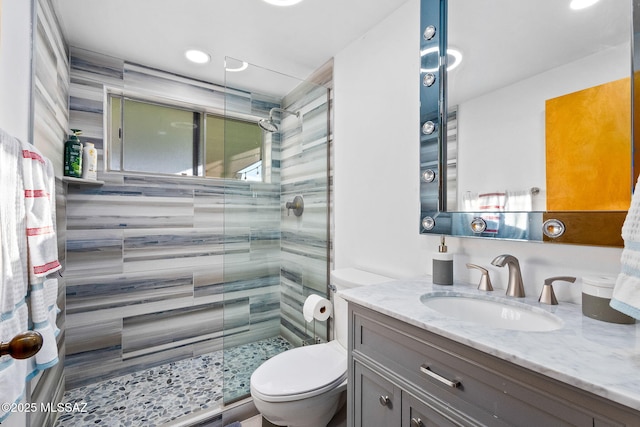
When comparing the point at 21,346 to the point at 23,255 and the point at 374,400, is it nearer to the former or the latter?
the point at 23,255

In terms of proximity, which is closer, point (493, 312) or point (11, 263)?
point (11, 263)

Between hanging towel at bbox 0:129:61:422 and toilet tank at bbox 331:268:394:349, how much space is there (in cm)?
112

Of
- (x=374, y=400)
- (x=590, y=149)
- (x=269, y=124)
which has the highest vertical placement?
(x=269, y=124)

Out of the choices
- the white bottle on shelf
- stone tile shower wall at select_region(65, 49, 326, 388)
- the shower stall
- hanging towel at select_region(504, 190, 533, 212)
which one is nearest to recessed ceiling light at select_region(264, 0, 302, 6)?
the shower stall

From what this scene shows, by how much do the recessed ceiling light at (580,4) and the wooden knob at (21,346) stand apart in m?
1.82

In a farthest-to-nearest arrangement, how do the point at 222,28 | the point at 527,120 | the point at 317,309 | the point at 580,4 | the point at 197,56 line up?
the point at 197,56 → the point at 317,309 → the point at 222,28 → the point at 527,120 → the point at 580,4

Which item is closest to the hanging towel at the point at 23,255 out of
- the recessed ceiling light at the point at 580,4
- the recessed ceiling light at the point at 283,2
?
the recessed ceiling light at the point at 283,2

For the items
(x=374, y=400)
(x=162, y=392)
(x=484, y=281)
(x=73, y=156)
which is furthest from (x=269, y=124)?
(x=162, y=392)

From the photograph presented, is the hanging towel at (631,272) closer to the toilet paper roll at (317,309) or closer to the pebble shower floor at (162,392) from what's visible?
the toilet paper roll at (317,309)

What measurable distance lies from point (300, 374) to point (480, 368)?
1054mm

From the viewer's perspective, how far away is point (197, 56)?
2131mm

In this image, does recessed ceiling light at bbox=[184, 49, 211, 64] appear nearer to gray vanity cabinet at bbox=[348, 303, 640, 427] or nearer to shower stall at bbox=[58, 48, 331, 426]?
shower stall at bbox=[58, 48, 331, 426]

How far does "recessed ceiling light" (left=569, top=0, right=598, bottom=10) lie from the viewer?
92 cm

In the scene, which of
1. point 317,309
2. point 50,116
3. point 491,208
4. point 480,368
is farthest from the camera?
point 317,309
